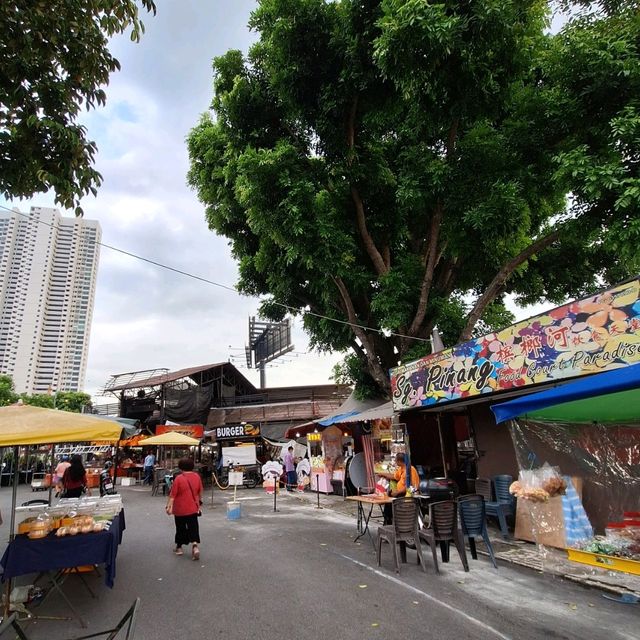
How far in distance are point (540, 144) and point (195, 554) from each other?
11010mm

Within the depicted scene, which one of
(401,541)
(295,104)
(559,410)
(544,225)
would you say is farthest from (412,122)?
(401,541)

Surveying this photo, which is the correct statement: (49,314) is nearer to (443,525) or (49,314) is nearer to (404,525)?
(404,525)

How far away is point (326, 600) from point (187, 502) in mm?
2972

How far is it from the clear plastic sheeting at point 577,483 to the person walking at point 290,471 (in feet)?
47.2

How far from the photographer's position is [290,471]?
1920 cm

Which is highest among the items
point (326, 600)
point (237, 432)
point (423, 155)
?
point (423, 155)

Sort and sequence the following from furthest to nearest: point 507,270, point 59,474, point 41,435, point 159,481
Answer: point 159,481, point 59,474, point 507,270, point 41,435

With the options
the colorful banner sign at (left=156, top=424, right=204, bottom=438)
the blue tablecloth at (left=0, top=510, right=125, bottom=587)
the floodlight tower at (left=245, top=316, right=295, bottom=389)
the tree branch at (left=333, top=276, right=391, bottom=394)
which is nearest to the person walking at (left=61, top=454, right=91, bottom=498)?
the blue tablecloth at (left=0, top=510, right=125, bottom=587)

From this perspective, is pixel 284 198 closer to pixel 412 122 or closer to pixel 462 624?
pixel 412 122

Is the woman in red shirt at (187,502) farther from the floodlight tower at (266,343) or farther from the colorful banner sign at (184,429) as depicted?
the floodlight tower at (266,343)

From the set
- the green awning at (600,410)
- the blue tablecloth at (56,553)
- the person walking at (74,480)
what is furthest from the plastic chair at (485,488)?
the person walking at (74,480)

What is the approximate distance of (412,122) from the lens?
33.8 ft

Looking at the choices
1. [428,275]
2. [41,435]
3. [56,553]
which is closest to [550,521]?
[56,553]

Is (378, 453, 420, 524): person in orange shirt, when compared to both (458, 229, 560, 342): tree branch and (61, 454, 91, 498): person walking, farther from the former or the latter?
(61, 454, 91, 498): person walking
